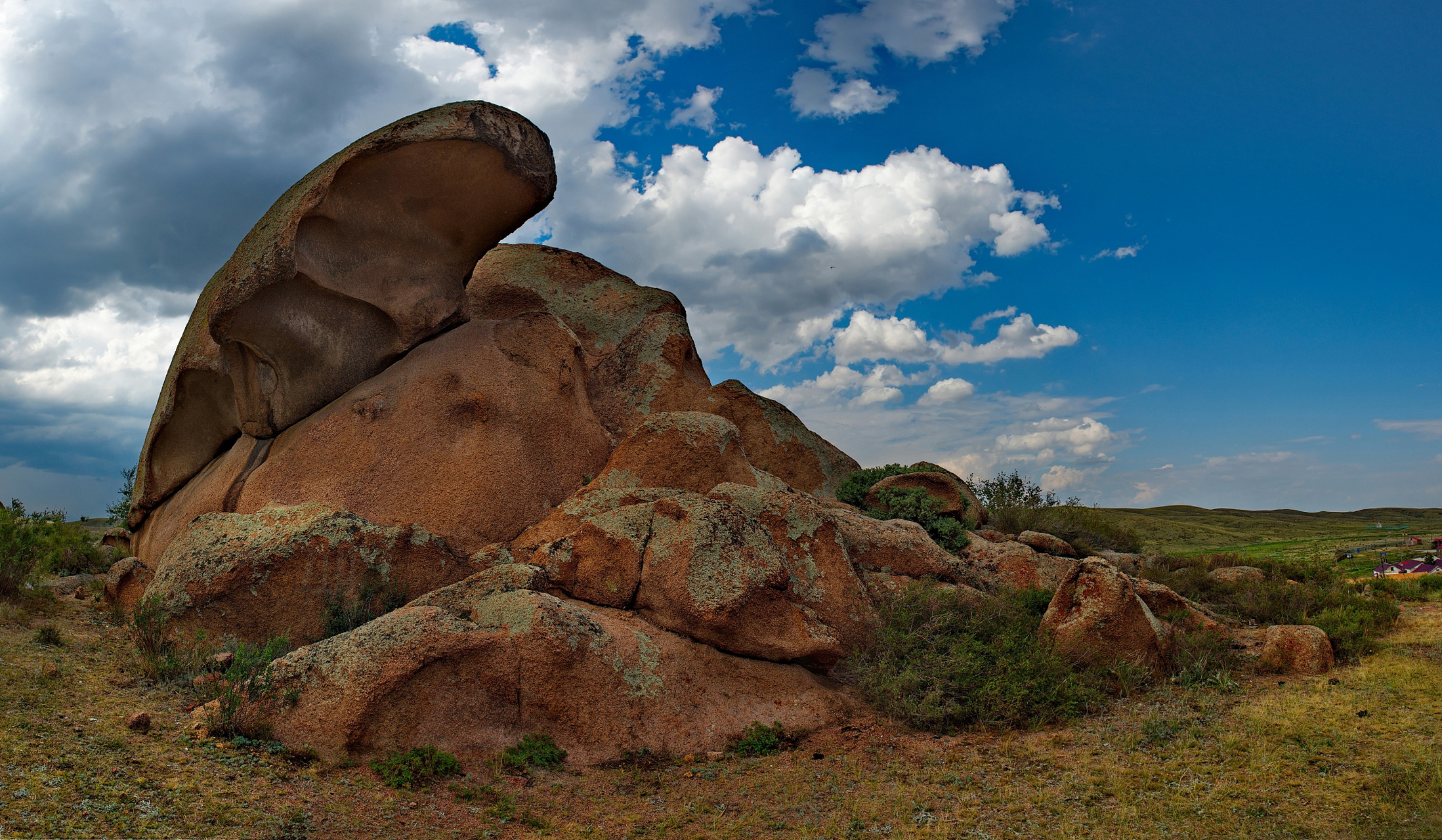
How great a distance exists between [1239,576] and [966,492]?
441cm

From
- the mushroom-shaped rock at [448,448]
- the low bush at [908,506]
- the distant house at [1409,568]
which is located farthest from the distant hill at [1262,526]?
the mushroom-shaped rock at [448,448]

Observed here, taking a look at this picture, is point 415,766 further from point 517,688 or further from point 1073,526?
point 1073,526

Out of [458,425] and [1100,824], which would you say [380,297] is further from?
[1100,824]

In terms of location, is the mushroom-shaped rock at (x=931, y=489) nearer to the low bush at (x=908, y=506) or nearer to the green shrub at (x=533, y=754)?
the low bush at (x=908, y=506)

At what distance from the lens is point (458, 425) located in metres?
10.7

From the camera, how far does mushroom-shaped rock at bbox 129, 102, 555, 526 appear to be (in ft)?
35.0

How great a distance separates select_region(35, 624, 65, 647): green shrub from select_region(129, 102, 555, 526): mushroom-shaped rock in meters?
3.86

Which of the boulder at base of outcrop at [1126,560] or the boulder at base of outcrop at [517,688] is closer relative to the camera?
the boulder at base of outcrop at [517,688]

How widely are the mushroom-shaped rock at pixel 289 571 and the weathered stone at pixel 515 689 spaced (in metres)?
1.84

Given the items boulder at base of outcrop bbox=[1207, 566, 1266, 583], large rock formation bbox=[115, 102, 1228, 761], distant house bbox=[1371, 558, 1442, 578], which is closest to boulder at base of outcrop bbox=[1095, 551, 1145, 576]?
boulder at base of outcrop bbox=[1207, 566, 1266, 583]

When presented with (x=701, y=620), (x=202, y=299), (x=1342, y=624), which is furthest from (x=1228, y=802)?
(x=202, y=299)

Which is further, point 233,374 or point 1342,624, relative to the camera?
point 233,374

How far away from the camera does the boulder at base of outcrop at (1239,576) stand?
1276 centimetres

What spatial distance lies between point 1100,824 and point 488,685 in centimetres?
479
